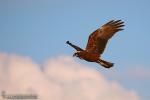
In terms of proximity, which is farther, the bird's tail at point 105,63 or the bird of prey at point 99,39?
the bird of prey at point 99,39

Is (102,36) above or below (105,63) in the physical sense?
above

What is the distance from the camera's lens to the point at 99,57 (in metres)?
16.3

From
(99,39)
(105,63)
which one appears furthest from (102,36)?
(105,63)

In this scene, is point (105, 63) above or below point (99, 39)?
below

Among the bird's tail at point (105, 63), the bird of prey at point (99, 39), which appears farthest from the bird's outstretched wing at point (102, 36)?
the bird's tail at point (105, 63)

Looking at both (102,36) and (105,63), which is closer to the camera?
(105,63)

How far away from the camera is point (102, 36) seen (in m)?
17.7

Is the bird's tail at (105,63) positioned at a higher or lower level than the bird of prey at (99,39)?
lower

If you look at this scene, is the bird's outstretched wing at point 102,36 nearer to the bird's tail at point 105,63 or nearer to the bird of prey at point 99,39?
the bird of prey at point 99,39

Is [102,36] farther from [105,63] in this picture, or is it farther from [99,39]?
[105,63]

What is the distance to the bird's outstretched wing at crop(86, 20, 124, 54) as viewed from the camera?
1720cm

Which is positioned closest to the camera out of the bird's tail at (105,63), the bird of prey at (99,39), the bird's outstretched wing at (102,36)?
the bird's tail at (105,63)

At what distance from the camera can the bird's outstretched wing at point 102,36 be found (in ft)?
56.4

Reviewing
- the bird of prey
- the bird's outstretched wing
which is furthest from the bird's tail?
the bird's outstretched wing
